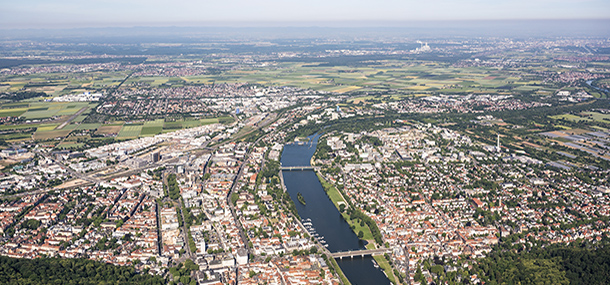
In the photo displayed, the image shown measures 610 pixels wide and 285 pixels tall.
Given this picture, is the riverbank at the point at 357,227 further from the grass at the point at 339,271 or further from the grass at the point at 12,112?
the grass at the point at 12,112

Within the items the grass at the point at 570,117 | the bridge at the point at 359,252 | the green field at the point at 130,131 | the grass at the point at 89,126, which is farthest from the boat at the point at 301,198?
the grass at the point at 570,117

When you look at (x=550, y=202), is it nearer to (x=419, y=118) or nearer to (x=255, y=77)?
(x=419, y=118)

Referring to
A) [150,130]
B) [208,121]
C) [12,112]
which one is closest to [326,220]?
[150,130]

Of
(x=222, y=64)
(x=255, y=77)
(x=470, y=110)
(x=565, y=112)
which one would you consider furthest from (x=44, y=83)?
(x=565, y=112)

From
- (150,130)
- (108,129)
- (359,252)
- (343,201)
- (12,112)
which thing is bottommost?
(359,252)

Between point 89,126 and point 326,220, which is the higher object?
point 89,126

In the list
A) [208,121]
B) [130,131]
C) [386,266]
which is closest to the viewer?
[386,266]

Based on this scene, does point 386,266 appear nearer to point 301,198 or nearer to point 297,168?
point 301,198
